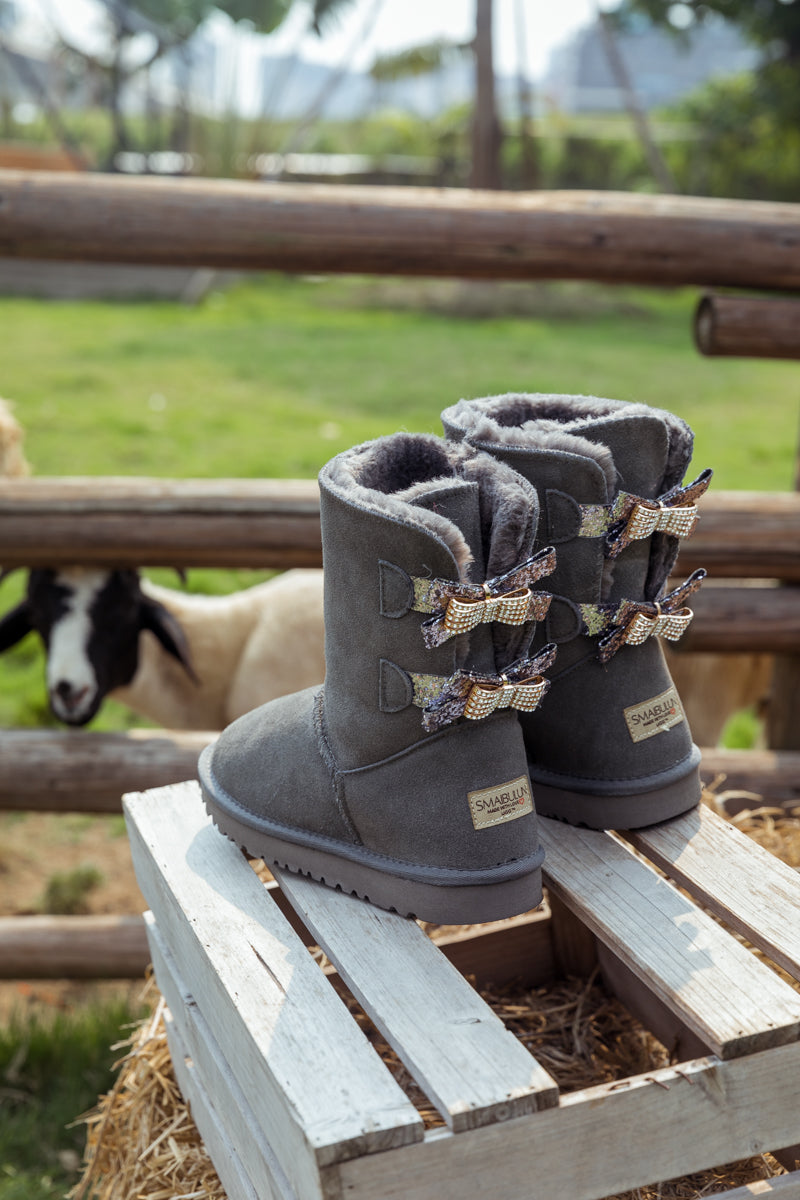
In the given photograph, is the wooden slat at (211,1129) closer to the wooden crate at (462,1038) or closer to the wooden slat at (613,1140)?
the wooden crate at (462,1038)

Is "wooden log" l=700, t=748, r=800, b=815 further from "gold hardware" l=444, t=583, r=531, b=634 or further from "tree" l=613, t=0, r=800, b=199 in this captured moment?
"tree" l=613, t=0, r=800, b=199

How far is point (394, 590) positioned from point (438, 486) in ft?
0.43

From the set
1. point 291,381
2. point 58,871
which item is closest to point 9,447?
point 58,871

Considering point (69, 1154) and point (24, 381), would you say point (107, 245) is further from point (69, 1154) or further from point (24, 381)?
point (24, 381)

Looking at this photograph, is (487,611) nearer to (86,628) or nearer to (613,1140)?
(613,1140)

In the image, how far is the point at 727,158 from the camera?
15320 millimetres

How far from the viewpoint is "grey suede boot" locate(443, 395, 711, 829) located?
133 cm

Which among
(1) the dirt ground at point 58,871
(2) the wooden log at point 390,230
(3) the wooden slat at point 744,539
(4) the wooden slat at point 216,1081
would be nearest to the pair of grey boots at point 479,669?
(4) the wooden slat at point 216,1081

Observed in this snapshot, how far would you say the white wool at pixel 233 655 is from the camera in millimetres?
3025

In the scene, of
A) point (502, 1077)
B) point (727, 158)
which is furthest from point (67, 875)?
point (727, 158)

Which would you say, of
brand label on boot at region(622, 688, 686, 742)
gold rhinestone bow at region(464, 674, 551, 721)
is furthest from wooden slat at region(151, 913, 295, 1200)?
brand label on boot at region(622, 688, 686, 742)

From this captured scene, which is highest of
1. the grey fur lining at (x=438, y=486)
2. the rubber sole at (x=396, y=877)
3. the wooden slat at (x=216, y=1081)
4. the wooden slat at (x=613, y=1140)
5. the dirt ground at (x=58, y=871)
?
the grey fur lining at (x=438, y=486)

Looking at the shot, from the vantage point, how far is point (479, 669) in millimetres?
1257

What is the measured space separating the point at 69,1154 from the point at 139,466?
4224 millimetres
